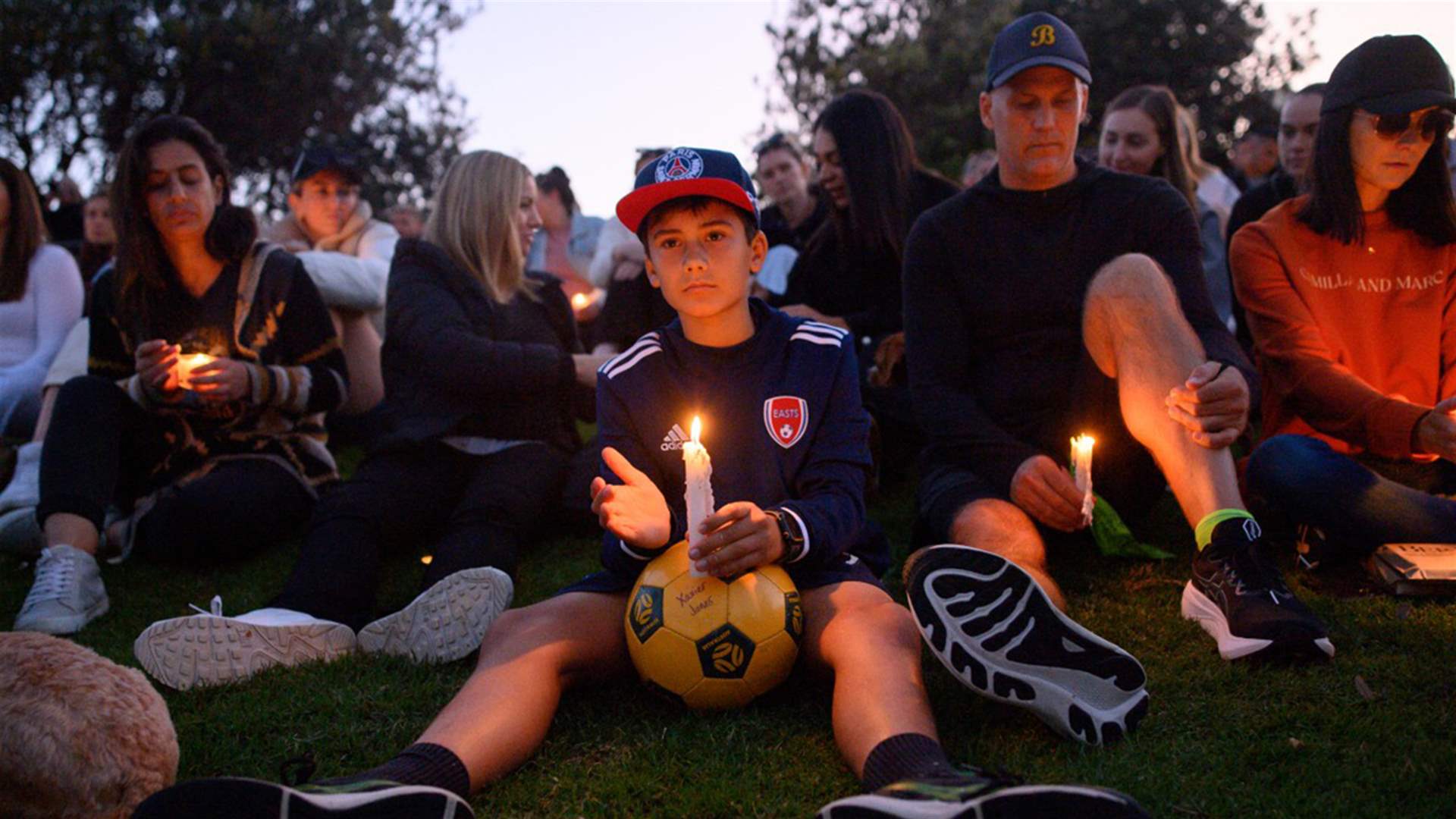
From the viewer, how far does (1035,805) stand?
5.60 feet

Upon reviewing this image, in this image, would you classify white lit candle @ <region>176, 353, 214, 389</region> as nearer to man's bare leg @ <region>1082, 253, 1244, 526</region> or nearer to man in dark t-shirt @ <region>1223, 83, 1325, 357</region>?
man's bare leg @ <region>1082, 253, 1244, 526</region>

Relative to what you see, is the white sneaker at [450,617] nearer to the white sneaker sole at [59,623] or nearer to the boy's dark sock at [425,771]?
the boy's dark sock at [425,771]

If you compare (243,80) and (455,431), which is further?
(243,80)

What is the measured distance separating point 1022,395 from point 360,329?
3796 millimetres

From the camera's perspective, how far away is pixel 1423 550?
3203 mm

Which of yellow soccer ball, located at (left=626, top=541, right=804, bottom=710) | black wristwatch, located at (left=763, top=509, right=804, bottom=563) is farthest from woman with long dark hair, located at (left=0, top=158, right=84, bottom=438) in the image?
black wristwatch, located at (left=763, top=509, right=804, bottom=563)

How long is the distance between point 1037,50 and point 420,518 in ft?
9.08

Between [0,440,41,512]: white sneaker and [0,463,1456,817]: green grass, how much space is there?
1476 mm

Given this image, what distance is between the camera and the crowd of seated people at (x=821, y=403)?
248cm

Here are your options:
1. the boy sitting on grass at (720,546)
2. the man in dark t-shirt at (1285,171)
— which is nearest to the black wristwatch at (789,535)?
the boy sitting on grass at (720,546)

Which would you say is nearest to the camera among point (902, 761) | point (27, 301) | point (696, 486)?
point (902, 761)

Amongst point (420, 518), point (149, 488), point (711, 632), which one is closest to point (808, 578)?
point (711, 632)

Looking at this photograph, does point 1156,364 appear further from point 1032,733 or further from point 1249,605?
point 1032,733

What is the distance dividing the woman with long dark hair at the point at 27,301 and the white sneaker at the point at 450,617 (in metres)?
3.32
